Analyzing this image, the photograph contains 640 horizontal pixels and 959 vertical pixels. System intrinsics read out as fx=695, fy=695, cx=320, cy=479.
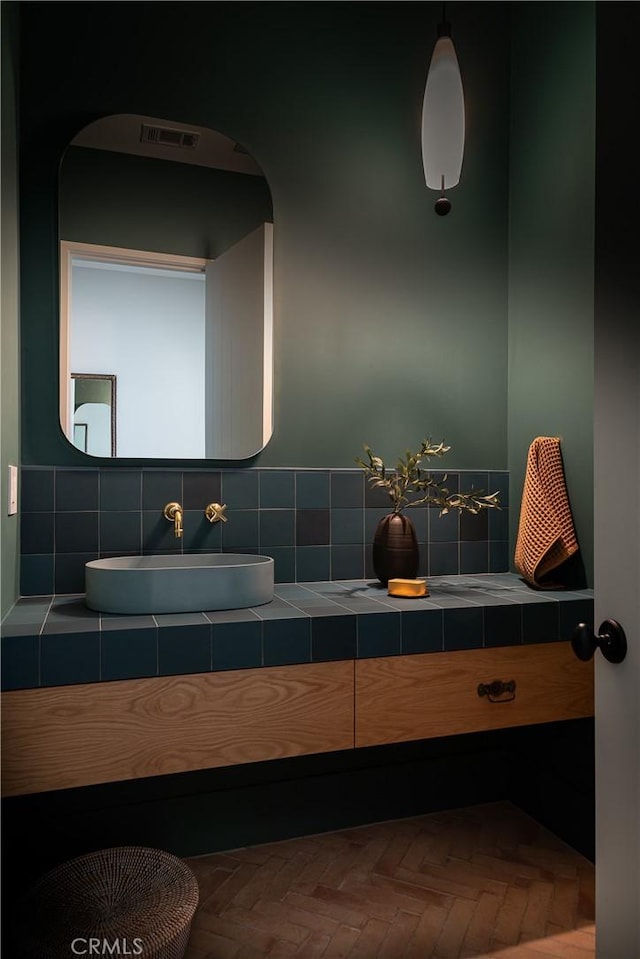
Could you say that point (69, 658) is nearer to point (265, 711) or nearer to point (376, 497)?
point (265, 711)

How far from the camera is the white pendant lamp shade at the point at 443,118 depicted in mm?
2008

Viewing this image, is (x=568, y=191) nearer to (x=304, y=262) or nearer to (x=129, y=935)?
(x=304, y=262)

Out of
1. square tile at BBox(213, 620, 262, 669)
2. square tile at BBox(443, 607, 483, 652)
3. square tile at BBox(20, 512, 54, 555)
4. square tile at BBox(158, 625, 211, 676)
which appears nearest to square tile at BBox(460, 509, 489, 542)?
square tile at BBox(443, 607, 483, 652)

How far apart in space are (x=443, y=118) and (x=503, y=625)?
150cm

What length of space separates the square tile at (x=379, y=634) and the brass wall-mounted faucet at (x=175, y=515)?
66cm

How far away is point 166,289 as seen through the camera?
7.17ft

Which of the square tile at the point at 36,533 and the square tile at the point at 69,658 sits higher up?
the square tile at the point at 36,533

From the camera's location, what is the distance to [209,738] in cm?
168

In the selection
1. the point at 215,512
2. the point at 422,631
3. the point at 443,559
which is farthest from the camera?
the point at 443,559

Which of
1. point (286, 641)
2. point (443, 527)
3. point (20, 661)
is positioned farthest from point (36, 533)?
point (443, 527)

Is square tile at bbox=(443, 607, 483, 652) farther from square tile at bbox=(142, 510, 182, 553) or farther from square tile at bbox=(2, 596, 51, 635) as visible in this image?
square tile at bbox=(2, 596, 51, 635)

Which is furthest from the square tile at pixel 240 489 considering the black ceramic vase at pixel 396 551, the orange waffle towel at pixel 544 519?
the orange waffle towel at pixel 544 519

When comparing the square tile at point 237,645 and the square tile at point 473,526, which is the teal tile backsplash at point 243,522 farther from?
the square tile at point 237,645

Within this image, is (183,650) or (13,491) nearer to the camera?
(183,650)
